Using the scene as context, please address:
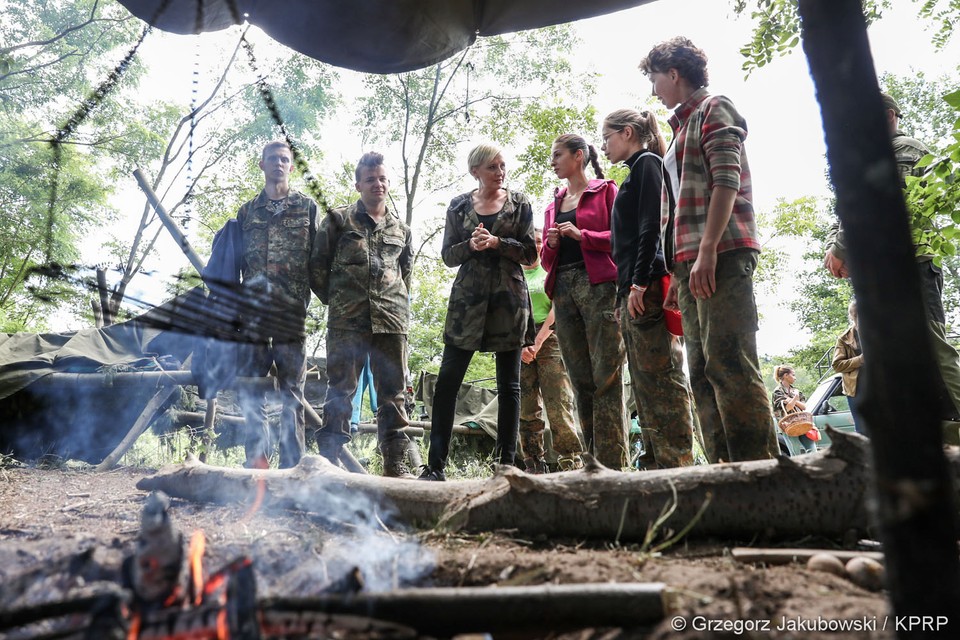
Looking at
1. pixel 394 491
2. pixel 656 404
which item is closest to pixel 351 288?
pixel 394 491

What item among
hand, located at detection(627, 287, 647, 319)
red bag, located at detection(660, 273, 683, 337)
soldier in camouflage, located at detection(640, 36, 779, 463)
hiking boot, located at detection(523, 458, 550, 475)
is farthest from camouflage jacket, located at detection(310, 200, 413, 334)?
soldier in camouflage, located at detection(640, 36, 779, 463)

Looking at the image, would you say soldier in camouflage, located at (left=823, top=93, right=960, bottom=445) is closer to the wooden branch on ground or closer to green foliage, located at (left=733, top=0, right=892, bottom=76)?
green foliage, located at (left=733, top=0, right=892, bottom=76)

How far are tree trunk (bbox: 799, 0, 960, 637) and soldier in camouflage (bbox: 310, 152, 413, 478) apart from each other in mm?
3403

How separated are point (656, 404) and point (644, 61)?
6.42 feet

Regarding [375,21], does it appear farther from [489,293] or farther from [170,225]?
[170,225]

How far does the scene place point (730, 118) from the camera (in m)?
2.89

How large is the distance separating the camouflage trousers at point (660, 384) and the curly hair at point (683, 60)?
3.67 ft

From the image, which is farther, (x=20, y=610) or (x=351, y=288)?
(x=351, y=288)

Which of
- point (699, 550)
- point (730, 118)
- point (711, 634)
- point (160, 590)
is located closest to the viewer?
point (711, 634)

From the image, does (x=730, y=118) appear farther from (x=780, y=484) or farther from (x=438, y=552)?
(x=438, y=552)

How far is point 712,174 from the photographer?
2844 mm

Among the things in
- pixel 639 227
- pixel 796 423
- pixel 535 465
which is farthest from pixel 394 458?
pixel 796 423

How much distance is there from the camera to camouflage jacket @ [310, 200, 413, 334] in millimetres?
4195

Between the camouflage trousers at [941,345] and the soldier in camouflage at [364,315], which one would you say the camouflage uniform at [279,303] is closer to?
the soldier in camouflage at [364,315]
